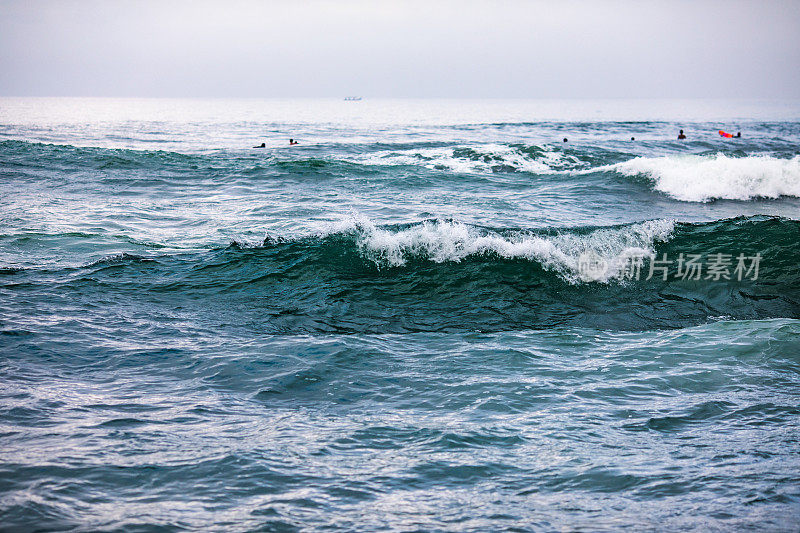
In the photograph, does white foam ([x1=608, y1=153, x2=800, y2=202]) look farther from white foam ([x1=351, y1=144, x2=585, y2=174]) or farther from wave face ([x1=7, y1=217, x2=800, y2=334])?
wave face ([x1=7, y1=217, x2=800, y2=334])

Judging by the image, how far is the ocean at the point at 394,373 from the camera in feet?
13.4

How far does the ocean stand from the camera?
4094mm

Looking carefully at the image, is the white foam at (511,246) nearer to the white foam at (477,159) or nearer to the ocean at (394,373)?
the ocean at (394,373)

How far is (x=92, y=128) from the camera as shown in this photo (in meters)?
46.5

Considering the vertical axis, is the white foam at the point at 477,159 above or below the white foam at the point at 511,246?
above

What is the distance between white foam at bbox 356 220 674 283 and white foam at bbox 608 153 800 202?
406 inches

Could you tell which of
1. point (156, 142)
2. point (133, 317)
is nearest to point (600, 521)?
point (133, 317)

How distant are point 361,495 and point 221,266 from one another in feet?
22.3

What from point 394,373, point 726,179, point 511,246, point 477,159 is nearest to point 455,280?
point 511,246

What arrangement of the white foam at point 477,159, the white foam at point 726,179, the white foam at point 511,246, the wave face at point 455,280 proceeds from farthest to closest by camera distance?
the white foam at point 477,159
the white foam at point 726,179
the white foam at point 511,246
the wave face at point 455,280

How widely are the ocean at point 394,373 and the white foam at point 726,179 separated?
596cm

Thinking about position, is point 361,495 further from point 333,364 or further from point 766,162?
point 766,162

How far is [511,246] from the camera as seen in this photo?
1050cm

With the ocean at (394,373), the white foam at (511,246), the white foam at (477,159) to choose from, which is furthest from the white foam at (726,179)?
the white foam at (511,246)
